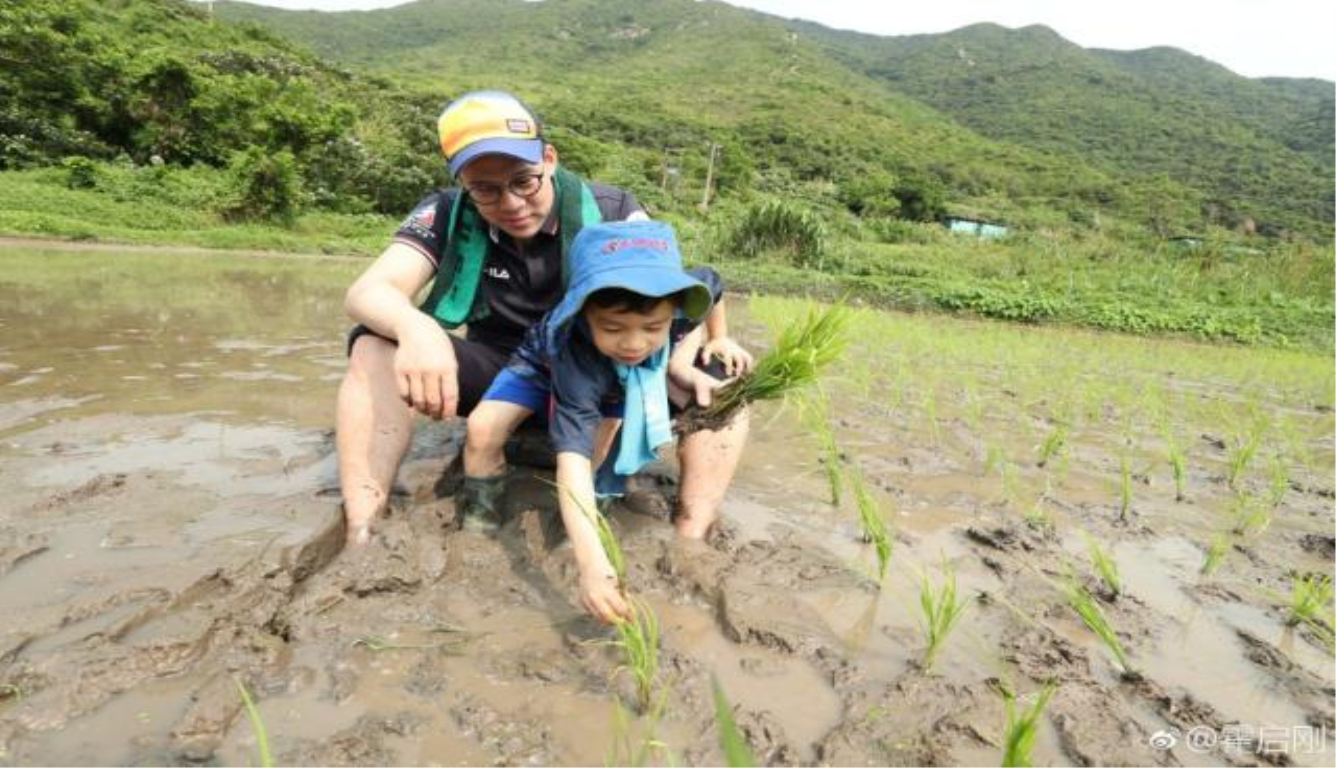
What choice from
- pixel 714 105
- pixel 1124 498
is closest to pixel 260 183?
pixel 1124 498

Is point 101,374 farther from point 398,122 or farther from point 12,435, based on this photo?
point 398,122

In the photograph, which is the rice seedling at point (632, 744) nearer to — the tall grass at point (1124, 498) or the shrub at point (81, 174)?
the tall grass at point (1124, 498)

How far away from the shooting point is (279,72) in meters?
27.7

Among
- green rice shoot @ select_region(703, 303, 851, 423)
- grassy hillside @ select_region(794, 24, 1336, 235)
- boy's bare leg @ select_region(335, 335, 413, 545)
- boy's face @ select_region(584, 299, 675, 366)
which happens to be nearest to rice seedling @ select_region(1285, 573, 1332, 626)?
green rice shoot @ select_region(703, 303, 851, 423)

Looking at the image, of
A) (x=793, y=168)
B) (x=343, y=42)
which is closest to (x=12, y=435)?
(x=793, y=168)

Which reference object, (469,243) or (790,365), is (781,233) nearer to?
(469,243)

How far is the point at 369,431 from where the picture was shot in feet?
7.00

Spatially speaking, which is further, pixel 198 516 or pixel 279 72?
pixel 279 72

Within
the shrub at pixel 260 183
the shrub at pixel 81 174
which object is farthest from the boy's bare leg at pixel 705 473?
the shrub at pixel 81 174

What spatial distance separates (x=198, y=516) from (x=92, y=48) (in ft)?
73.2

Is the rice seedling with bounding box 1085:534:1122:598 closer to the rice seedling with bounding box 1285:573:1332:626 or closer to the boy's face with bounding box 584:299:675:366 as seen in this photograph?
the rice seedling with bounding box 1285:573:1332:626

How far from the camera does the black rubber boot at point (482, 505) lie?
6.97 feet

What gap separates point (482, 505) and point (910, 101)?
92.3 metres

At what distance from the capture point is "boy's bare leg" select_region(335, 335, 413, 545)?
2.06 metres
